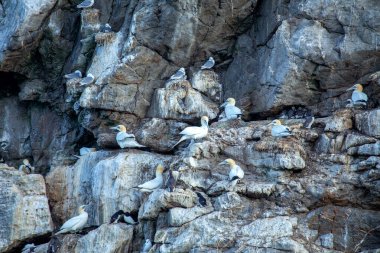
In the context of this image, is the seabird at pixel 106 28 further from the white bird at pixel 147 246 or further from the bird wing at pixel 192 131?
the white bird at pixel 147 246

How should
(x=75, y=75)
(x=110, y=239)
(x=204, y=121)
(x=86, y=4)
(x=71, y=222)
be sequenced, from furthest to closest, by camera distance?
(x=86, y=4) < (x=75, y=75) < (x=204, y=121) < (x=71, y=222) < (x=110, y=239)

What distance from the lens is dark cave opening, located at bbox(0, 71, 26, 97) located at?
Answer: 3294 cm

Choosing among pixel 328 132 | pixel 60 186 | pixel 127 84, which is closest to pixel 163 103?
pixel 127 84

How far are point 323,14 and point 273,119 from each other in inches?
118

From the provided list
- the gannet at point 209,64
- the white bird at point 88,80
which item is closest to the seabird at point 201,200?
the gannet at point 209,64

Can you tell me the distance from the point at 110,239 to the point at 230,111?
484cm

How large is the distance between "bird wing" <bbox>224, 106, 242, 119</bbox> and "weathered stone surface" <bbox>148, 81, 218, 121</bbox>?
1310 millimetres

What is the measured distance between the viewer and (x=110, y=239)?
2541 cm

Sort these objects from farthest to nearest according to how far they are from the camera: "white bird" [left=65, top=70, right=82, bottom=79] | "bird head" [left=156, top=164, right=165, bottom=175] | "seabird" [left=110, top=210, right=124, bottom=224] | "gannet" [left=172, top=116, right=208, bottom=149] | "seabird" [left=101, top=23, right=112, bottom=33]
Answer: "white bird" [left=65, top=70, right=82, bottom=79] < "seabird" [left=101, top=23, right=112, bottom=33] < "gannet" [left=172, top=116, right=208, bottom=149] < "bird head" [left=156, top=164, right=165, bottom=175] < "seabird" [left=110, top=210, right=124, bottom=224]

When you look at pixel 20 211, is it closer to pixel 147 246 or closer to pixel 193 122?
pixel 147 246

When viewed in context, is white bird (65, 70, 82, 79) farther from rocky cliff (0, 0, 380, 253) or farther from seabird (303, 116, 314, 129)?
seabird (303, 116, 314, 129)

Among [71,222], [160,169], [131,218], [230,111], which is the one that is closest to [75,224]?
[71,222]

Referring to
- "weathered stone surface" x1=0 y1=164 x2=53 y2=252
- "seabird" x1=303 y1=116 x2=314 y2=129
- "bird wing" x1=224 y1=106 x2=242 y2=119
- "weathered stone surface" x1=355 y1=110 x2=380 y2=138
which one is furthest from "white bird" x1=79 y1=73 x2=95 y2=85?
"weathered stone surface" x1=355 y1=110 x2=380 y2=138

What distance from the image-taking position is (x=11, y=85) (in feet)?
111
